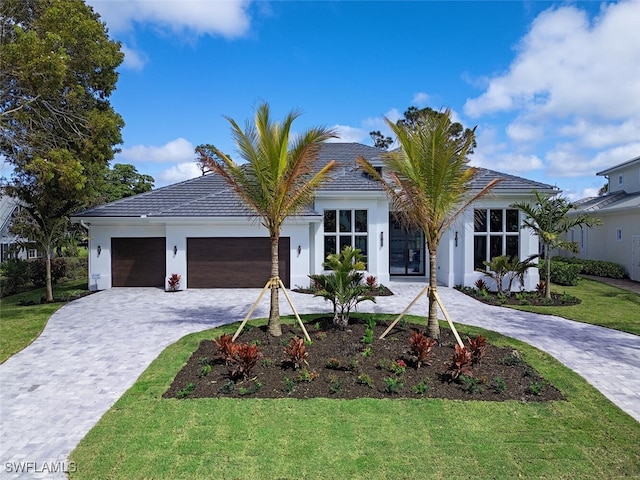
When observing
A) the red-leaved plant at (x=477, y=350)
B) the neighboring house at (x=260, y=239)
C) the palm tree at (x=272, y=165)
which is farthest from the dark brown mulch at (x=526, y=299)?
the palm tree at (x=272, y=165)

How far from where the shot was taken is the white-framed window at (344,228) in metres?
15.9

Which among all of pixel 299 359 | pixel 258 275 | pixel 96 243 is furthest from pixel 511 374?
pixel 96 243

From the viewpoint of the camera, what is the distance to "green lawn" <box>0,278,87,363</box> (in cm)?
855

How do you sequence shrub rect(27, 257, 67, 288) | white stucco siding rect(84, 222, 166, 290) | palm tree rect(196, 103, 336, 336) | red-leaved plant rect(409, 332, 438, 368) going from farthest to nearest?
shrub rect(27, 257, 67, 288) < white stucco siding rect(84, 222, 166, 290) < palm tree rect(196, 103, 336, 336) < red-leaved plant rect(409, 332, 438, 368)

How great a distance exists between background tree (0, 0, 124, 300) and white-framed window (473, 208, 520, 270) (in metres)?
13.9

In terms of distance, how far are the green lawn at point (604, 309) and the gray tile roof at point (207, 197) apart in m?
4.51

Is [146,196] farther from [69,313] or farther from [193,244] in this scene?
[69,313]

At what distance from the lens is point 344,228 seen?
1592 cm

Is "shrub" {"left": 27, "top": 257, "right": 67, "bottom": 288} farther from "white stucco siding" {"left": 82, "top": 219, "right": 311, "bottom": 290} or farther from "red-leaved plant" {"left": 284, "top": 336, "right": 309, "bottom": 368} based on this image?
"red-leaved plant" {"left": 284, "top": 336, "right": 309, "bottom": 368}

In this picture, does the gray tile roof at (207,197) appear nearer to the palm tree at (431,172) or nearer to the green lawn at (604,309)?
the green lawn at (604,309)

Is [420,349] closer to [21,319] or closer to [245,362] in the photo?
[245,362]

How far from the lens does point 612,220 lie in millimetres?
20531

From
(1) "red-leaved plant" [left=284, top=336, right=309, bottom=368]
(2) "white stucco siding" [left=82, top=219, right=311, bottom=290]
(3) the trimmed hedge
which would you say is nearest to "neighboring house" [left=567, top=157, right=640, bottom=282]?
(3) the trimmed hedge

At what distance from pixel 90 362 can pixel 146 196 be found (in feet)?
37.2
